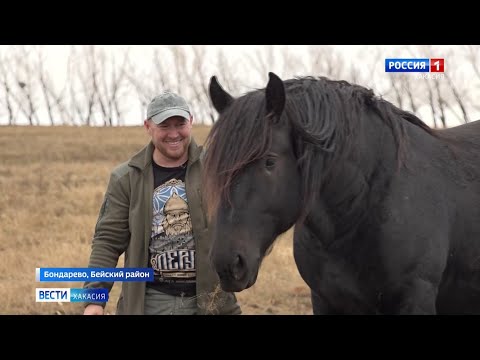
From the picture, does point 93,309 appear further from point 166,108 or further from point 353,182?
point 353,182

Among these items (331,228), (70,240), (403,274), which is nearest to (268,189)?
(331,228)

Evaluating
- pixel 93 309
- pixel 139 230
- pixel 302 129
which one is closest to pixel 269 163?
pixel 302 129

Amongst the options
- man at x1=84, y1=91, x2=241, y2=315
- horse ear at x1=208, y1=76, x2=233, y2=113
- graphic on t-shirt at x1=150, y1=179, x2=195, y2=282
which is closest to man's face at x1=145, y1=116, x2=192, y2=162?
man at x1=84, y1=91, x2=241, y2=315

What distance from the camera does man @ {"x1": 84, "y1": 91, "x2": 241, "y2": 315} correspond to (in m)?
3.85

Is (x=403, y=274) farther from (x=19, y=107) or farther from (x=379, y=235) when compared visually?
(x=19, y=107)

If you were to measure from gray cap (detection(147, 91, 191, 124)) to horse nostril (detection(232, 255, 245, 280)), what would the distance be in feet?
4.12

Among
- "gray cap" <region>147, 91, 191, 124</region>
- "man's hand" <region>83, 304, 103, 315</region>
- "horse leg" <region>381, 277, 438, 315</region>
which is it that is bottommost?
"horse leg" <region>381, 277, 438, 315</region>

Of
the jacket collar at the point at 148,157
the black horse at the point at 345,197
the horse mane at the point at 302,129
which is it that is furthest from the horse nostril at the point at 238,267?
the jacket collar at the point at 148,157

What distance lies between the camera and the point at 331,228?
3.41 meters

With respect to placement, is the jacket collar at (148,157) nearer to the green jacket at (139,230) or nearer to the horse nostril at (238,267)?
the green jacket at (139,230)

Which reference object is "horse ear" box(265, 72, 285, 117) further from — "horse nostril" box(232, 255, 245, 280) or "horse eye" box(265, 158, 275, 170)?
"horse nostril" box(232, 255, 245, 280)

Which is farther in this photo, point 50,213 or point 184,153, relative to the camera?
point 50,213

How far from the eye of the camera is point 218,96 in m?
3.31

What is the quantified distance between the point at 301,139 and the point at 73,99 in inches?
1180
